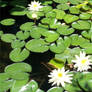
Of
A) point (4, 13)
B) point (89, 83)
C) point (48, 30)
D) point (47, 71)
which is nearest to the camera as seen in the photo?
point (89, 83)

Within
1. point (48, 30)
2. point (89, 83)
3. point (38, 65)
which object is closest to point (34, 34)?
point (48, 30)

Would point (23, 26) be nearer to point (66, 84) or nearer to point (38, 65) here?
point (38, 65)

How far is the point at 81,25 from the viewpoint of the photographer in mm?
2262

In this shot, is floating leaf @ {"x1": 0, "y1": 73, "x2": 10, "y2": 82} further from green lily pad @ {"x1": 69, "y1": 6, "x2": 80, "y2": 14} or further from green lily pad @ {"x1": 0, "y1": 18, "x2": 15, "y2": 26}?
green lily pad @ {"x1": 69, "y1": 6, "x2": 80, "y2": 14}

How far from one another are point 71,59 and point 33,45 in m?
0.38

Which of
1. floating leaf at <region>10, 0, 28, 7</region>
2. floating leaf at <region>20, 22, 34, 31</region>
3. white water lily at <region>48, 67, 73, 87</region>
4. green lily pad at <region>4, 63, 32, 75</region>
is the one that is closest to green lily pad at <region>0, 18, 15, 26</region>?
floating leaf at <region>20, 22, 34, 31</region>

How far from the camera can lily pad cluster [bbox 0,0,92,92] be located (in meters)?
1.77

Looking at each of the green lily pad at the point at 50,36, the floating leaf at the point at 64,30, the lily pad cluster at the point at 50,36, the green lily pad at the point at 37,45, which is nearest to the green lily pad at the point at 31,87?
the lily pad cluster at the point at 50,36

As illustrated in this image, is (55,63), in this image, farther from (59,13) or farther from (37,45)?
(59,13)

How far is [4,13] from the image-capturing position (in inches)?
104

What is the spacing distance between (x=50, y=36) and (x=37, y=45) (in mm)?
162

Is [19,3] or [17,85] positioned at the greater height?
[19,3]

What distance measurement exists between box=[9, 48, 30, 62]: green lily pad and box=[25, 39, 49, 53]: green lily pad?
0.17 ft

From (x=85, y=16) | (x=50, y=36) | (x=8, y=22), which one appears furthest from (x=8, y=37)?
(x=85, y=16)
